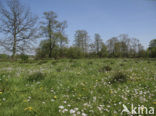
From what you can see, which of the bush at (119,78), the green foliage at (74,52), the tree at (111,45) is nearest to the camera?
→ the bush at (119,78)

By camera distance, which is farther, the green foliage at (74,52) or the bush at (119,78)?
the green foliage at (74,52)

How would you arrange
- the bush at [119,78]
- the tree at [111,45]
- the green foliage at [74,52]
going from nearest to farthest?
1. the bush at [119,78]
2. the green foliage at [74,52]
3. the tree at [111,45]

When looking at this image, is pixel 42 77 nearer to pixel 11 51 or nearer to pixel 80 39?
pixel 11 51

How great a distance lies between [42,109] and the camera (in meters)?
2.31

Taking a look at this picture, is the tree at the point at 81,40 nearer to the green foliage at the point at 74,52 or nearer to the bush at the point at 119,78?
the green foliage at the point at 74,52

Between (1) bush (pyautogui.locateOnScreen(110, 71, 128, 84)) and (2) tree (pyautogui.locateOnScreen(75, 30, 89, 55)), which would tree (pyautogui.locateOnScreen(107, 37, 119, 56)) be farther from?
(1) bush (pyautogui.locateOnScreen(110, 71, 128, 84))

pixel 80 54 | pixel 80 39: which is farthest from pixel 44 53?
pixel 80 39

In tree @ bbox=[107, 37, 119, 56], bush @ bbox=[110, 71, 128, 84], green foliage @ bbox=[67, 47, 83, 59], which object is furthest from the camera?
tree @ bbox=[107, 37, 119, 56]

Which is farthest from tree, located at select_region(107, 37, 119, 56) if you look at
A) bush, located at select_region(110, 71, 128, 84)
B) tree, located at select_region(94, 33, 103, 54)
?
bush, located at select_region(110, 71, 128, 84)

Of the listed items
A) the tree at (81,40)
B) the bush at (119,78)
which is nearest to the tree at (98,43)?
the tree at (81,40)

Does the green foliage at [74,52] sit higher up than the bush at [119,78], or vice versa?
the green foliage at [74,52]

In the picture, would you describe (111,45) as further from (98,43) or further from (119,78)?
(119,78)

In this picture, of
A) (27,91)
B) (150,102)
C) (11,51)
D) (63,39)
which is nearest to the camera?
(150,102)

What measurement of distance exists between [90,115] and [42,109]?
1.17 meters
